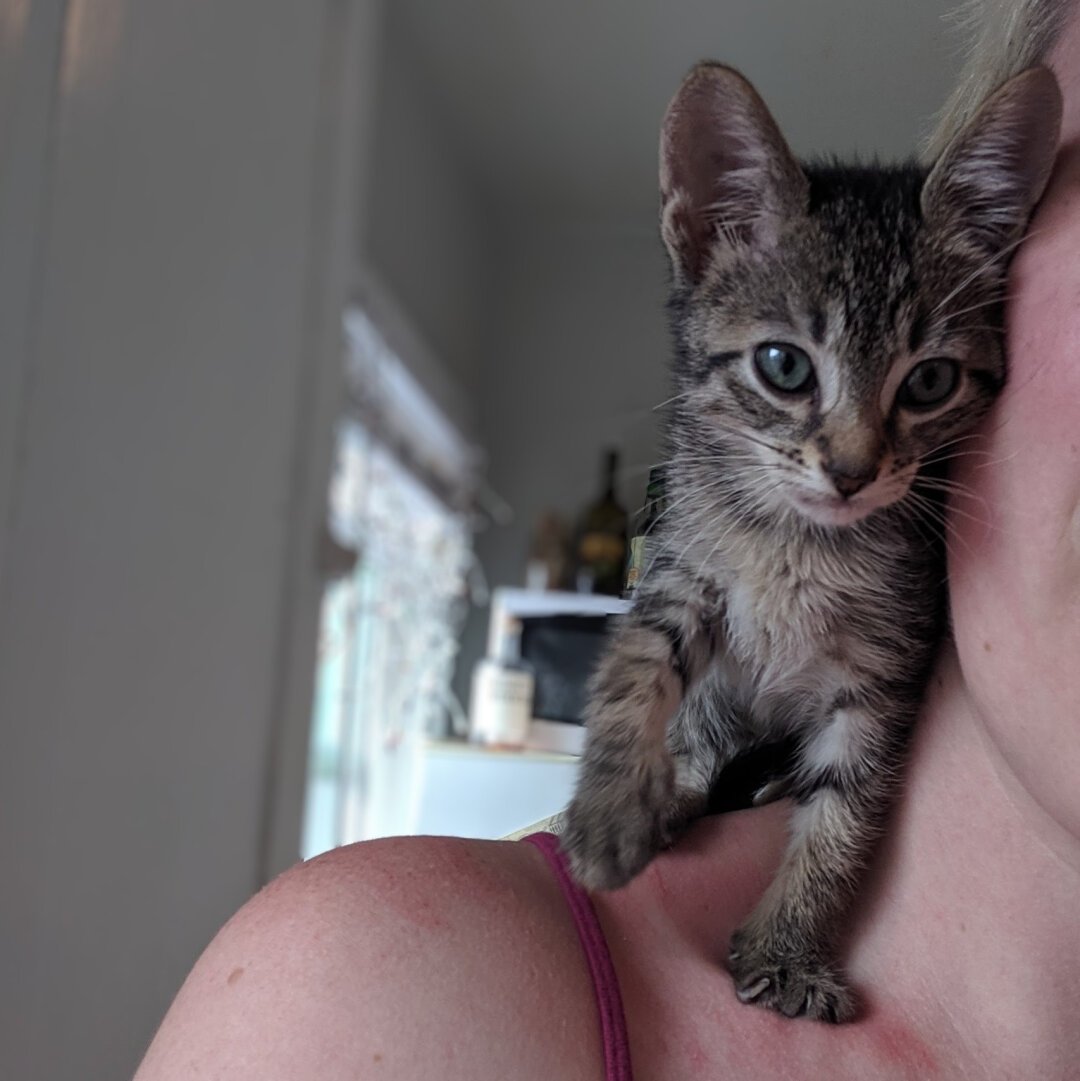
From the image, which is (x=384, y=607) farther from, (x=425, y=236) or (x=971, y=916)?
(x=971, y=916)

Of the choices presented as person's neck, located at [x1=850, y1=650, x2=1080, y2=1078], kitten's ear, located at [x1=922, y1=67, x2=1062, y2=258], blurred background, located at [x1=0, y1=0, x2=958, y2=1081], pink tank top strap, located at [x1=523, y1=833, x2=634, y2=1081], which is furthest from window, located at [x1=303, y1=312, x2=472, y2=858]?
kitten's ear, located at [x1=922, y1=67, x2=1062, y2=258]

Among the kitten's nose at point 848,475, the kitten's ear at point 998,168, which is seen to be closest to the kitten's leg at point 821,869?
the kitten's nose at point 848,475

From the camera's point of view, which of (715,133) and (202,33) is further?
(202,33)

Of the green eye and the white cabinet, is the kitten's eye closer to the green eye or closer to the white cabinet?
the green eye

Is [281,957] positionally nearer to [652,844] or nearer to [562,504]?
[652,844]

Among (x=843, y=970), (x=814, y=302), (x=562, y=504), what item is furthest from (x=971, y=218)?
(x=562, y=504)

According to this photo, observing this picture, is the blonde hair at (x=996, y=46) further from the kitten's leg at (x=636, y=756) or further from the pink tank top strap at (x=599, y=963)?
the pink tank top strap at (x=599, y=963)

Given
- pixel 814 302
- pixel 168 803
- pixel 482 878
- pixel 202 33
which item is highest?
pixel 202 33
